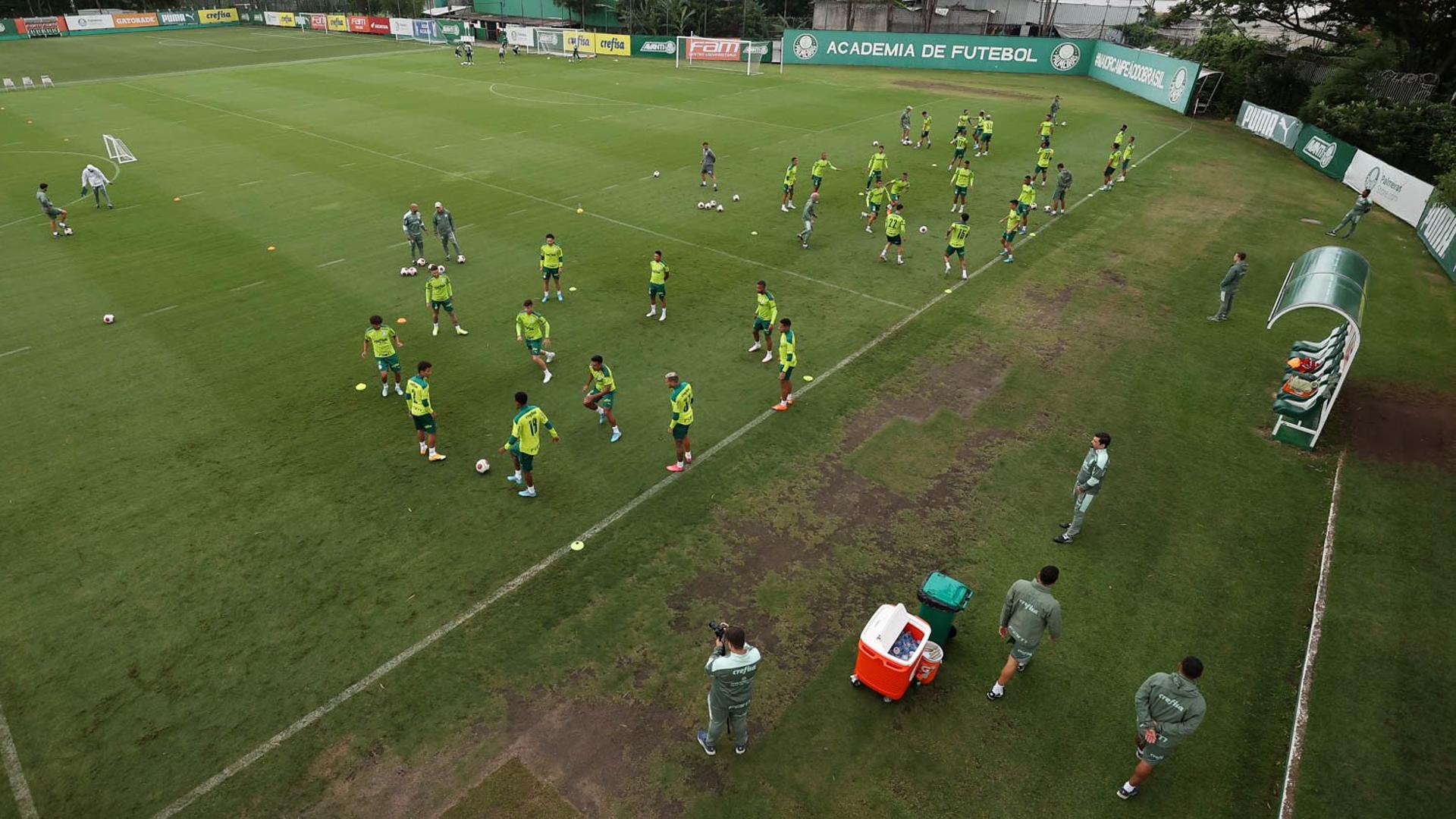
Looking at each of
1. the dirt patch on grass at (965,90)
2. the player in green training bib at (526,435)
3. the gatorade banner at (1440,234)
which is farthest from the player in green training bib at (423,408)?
the dirt patch on grass at (965,90)

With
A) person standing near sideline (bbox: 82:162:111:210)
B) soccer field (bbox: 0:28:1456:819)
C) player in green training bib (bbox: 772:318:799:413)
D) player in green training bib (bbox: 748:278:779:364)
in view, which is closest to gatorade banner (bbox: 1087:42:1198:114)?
soccer field (bbox: 0:28:1456:819)

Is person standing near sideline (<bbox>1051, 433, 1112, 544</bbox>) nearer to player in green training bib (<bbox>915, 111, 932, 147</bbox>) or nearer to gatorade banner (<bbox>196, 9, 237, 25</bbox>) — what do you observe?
player in green training bib (<bbox>915, 111, 932, 147</bbox>)

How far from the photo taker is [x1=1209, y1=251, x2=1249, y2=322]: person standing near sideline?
17109 mm

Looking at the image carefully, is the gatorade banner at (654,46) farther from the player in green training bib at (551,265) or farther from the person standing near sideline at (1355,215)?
the player in green training bib at (551,265)

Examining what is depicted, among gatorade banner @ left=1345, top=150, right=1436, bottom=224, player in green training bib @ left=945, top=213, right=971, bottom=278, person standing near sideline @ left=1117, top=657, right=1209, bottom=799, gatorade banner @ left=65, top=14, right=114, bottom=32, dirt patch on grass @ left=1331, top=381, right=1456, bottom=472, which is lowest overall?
dirt patch on grass @ left=1331, top=381, right=1456, bottom=472

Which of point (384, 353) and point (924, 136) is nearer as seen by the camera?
point (384, 353)

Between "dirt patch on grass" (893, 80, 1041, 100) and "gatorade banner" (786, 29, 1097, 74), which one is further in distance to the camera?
"gatorade banner" (786, 29, 1097, 74)

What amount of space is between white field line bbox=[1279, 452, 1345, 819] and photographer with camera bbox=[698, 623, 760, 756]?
216 inches

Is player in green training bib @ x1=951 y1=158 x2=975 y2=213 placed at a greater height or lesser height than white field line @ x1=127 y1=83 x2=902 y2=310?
greater

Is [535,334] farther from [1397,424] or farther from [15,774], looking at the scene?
[1397,424]

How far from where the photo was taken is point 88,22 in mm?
82688

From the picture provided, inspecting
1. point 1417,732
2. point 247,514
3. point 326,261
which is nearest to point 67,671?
point 247,514

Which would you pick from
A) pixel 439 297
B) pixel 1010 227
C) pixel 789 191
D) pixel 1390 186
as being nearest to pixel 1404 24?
pixel 1390 186

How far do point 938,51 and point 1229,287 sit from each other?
4799 centimetres
